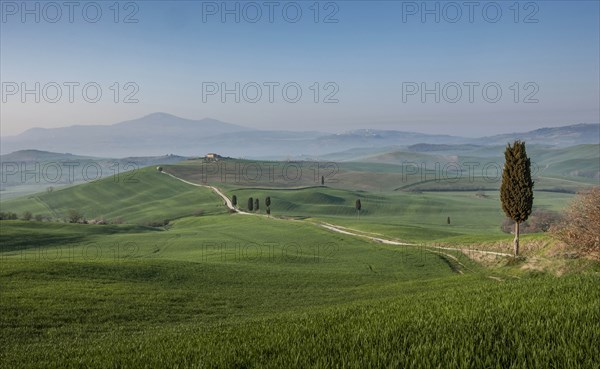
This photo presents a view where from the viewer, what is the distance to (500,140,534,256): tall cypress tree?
2018 inches

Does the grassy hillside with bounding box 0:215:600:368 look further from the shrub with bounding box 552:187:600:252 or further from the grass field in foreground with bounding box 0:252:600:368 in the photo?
the shrub with bounding box 552:187:600:252

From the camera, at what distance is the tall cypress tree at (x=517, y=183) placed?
5125 cm

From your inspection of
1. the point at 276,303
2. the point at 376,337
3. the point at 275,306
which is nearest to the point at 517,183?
the point at 276,303

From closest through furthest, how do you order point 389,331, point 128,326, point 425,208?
A: point 389,331, point 128,326, point 425,208

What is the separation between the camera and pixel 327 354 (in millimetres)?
9086

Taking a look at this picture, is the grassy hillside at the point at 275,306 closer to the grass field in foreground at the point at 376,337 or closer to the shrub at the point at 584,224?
the grass field in foreground at the point at 376,337

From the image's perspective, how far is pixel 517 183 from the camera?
5181 centimetres

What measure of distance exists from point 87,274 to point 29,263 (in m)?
6.11

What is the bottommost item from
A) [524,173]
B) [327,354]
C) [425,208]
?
[425,208]

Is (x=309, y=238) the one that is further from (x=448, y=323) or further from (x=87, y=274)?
(x=448, y=323)

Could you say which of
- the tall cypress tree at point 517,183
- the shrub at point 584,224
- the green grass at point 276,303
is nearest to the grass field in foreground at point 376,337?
the green grass at point 276,303

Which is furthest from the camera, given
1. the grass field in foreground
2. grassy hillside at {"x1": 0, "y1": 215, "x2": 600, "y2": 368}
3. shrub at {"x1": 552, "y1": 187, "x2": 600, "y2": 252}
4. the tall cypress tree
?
the tall cypress tree

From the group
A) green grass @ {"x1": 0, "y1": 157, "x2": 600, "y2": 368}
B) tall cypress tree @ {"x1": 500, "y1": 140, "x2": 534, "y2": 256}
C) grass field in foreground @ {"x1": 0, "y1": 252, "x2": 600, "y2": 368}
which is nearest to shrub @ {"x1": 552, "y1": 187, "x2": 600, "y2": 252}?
green grass @ {"x1": 0, "y1": 157, "x2": 600, "y2": 368}

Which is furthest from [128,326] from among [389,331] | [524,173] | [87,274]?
[524,173]
